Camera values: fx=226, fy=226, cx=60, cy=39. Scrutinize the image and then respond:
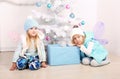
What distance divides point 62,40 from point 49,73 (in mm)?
376

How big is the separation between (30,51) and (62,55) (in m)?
0.22

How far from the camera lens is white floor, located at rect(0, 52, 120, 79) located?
1278 mm

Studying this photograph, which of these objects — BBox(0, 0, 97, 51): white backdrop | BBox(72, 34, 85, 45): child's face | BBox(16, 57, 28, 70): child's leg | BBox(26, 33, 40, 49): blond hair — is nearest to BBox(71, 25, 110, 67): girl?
BBox(72, 34, 85, 45): child's face

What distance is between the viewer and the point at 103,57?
152 cm

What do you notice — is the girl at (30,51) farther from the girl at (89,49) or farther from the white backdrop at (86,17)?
the white backdrop at (86,17)

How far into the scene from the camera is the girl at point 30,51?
1421mm

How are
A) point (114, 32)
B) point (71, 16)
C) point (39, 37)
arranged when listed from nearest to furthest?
1. point (39, 37)
2. point (71, 16)
3. point (114, 32)

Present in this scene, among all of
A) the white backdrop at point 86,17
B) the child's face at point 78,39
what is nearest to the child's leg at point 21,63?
the child's face at point 78,39

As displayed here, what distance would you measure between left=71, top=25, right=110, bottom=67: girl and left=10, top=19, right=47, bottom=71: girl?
248 millimetres

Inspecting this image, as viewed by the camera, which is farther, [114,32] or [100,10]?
[100,10]

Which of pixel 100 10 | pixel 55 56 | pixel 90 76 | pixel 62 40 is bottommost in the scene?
pixel 90 76

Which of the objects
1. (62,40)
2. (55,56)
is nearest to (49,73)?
(55,56)

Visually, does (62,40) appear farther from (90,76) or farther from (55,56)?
(90,76)

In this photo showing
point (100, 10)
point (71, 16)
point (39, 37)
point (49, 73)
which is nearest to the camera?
point (49, 73)
